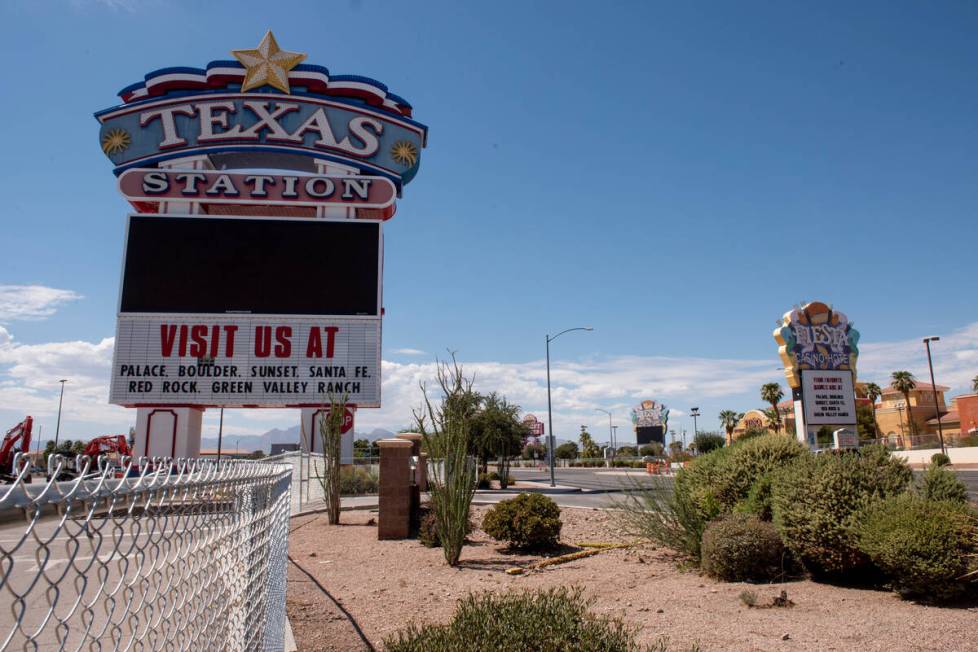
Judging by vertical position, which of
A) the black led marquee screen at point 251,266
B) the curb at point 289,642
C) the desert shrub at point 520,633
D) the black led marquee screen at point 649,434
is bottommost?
the curb at point 289,642

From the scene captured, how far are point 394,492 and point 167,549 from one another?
10.3 meters

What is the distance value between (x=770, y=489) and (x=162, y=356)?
23.0 m

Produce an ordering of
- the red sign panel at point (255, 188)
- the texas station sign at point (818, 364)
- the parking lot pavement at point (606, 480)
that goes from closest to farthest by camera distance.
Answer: the parking lot pavement at point (606, 480) → the red sign panel at point (255, 188) → the texas station sign at point (818, 364)

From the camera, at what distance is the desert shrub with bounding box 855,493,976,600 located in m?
6.65

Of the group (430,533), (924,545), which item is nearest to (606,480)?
(430,533)

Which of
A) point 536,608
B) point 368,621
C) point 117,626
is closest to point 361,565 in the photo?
point 368,621

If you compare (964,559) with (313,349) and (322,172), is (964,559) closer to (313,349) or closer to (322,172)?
(313,349)

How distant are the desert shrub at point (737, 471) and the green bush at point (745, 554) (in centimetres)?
144

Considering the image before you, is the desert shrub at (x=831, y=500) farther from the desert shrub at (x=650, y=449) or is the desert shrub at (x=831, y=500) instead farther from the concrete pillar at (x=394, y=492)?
the desert shrub at (x=650, y=449)

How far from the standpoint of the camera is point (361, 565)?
10.5m

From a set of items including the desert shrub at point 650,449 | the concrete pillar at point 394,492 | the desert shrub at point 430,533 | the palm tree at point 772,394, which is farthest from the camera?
the desert shrub at point 650,449

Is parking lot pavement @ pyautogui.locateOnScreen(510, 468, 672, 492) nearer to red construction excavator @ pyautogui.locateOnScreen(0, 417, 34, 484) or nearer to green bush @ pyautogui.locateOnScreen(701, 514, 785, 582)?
green bush @ pyautogui.locateOnScreen(701, 514, 785, 582)

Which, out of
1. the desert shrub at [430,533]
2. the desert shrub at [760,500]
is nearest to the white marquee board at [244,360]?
the desert shrub at [430,533]

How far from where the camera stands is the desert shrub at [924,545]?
665 cm
